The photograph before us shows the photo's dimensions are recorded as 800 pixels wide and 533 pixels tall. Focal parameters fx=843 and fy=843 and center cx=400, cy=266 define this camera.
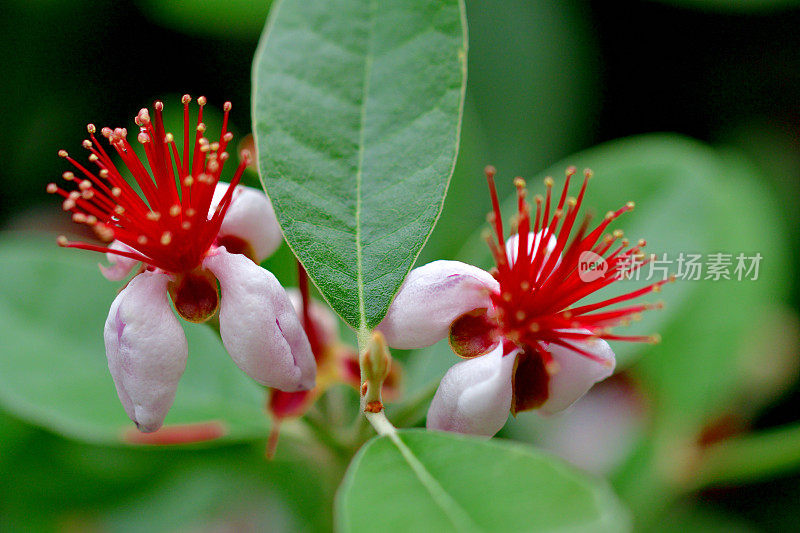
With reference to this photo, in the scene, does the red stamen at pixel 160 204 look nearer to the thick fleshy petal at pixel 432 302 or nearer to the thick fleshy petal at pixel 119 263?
the thick fleshy petal at pixel 119 263

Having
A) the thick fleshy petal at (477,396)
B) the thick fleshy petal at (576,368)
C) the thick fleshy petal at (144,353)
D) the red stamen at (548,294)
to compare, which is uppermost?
the red stamen at (548,294)

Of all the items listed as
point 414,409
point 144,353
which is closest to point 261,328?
point 144,353

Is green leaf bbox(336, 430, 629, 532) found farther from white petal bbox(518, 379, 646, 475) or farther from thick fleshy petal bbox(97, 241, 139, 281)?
white petal bbox(518, 379, 646, 475)

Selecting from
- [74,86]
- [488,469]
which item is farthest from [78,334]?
[488,469]

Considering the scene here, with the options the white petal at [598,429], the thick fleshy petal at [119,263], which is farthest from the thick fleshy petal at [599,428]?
the thick fleshy petal at [119,263]

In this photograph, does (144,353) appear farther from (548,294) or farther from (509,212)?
(509,212)

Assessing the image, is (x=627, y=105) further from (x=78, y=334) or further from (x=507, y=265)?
(x=78, y=334)

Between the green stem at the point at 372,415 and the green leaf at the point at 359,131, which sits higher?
the green leaf at the point at 359,131
